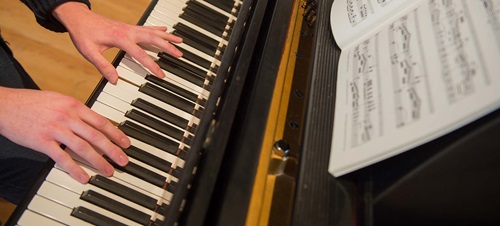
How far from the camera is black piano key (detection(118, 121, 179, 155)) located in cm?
90

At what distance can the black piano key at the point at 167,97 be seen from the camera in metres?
0.98

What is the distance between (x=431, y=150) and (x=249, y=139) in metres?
0.38

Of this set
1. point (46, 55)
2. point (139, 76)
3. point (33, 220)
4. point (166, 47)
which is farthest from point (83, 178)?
point (46, 55)

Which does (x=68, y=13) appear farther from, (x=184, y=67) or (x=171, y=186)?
(x=171, y=186)

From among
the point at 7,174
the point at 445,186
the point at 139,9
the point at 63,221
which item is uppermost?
the point at 139,9

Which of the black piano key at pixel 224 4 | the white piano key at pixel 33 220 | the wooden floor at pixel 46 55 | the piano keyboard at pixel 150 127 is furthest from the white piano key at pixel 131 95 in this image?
the wooden floor at pixel 46 55

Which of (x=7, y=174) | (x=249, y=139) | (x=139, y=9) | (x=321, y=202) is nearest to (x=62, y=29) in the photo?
(x=7, y=174)

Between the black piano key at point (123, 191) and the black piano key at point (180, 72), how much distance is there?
39 centimetres

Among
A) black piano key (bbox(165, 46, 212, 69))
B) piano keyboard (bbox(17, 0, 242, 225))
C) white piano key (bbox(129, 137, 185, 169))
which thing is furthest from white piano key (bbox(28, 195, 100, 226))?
black piano key (bbox(165, 46, 212, 69))

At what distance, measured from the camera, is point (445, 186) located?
2.33 feet

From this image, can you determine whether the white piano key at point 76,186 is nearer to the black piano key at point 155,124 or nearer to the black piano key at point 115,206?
the black piano key at point 115,206

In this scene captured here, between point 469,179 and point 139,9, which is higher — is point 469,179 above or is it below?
below

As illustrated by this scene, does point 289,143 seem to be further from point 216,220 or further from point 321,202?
point 216,220

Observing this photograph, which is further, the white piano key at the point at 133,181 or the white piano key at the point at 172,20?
the white piano key at the point at 172,20
